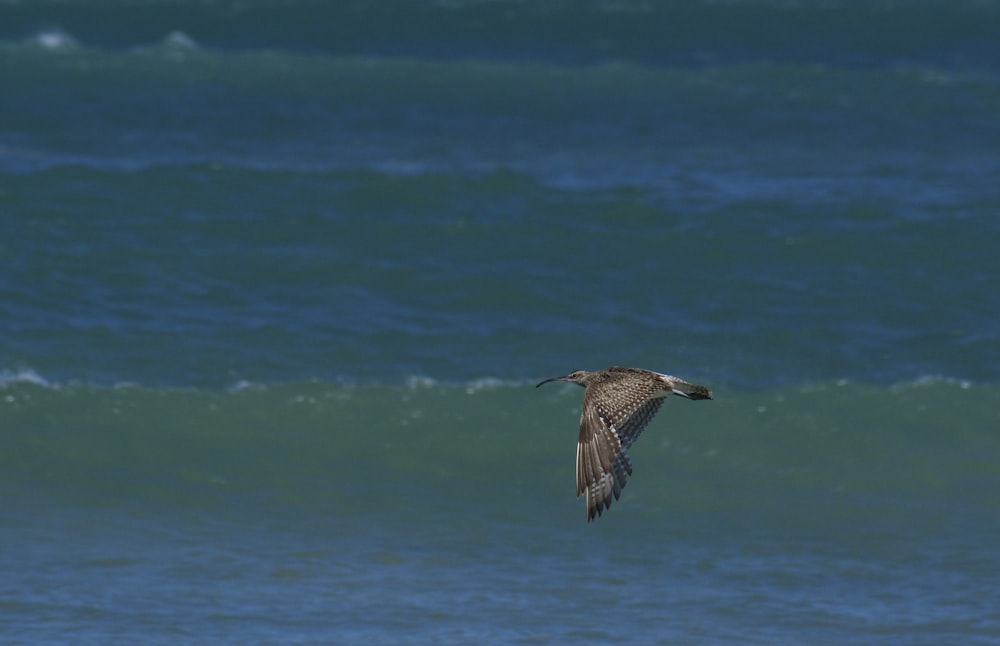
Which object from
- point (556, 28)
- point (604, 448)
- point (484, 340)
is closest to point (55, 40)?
point (556, 28)

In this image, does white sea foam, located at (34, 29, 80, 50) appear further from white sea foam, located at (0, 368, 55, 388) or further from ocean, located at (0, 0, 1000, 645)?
white sea foam, located at (0, 368, 55, 388)

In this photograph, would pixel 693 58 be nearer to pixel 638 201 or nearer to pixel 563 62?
pixel 563 62

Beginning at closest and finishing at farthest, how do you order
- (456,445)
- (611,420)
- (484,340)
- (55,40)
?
1. (611,420)
2. (456,445)
3. (484,340)
4. (55,40)

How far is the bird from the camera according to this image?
7.04 m

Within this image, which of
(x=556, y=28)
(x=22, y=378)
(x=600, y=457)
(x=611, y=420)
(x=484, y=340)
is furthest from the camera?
(x=556, y=28)

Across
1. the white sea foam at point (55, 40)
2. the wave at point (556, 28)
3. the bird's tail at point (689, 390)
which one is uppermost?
the wave at point (556, 28)

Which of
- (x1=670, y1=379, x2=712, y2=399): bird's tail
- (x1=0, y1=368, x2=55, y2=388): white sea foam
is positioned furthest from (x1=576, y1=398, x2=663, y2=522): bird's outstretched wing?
(x1=0, y1=368, x2=55, y2=388): white sea foam

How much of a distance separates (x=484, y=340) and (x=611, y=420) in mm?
5748

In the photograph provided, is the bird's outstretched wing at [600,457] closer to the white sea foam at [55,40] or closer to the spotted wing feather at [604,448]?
the spotted wing feather at [604,448]

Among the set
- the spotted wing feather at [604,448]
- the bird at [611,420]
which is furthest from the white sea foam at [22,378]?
the spotted wing feather at [604,448]

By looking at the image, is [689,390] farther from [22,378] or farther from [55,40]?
[55,40]

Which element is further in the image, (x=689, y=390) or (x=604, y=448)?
(x=689, y=390)

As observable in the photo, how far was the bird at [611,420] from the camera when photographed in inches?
277

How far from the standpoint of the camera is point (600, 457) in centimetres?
711
